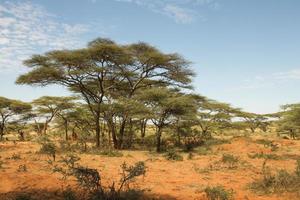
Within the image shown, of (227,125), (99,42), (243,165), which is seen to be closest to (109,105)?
(99,42)

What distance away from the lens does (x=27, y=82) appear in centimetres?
2458

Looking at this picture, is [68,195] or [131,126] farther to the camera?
[131,126]

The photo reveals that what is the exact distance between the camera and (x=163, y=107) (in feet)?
77.6

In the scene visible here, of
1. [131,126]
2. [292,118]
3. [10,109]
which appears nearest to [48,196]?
[131,126]

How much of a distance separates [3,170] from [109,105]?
435 inches

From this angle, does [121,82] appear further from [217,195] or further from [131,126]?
[217,195]

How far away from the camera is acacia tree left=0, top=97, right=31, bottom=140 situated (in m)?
36.0

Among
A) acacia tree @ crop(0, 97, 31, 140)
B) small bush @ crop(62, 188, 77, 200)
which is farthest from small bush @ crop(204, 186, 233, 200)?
acacia tree @ crop(0, 97, 31, 140)

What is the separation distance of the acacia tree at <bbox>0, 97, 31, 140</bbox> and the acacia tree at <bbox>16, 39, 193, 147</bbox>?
12.5 meters

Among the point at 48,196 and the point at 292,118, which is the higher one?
the point at 292,118

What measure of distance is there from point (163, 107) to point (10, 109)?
68.0 ft

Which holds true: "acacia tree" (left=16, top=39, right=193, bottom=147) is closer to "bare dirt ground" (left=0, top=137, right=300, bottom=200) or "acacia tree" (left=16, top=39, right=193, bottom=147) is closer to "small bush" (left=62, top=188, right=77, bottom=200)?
"bare dirt ground" (left=0, top=137, right=300, bottom=200)

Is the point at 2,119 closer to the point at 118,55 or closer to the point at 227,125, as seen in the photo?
the point at 118,55

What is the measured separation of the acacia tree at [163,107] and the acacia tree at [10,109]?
57.6ft
